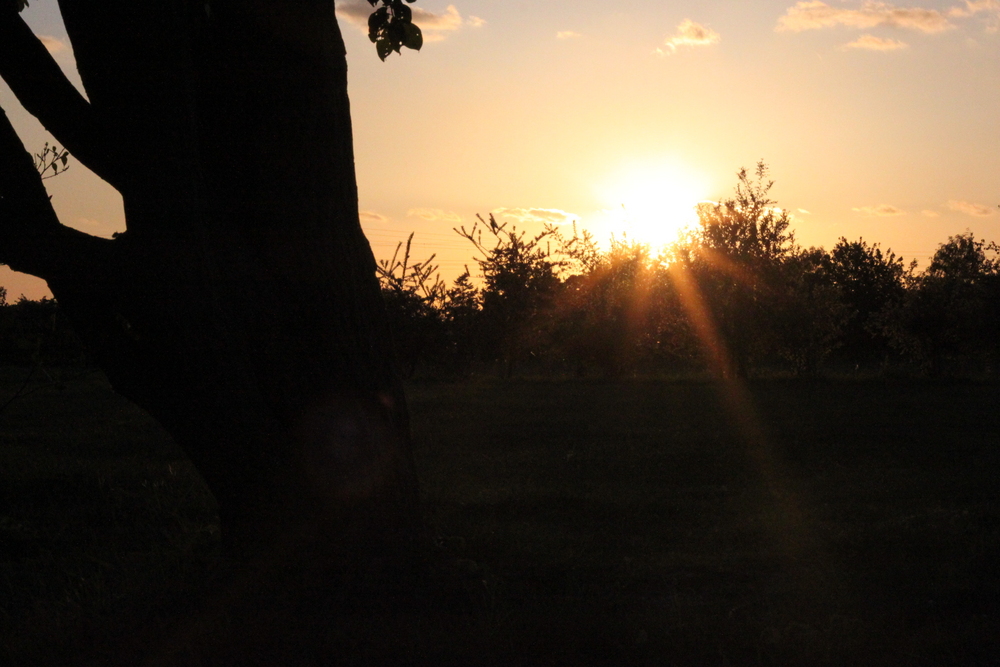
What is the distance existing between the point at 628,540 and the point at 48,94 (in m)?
5.17

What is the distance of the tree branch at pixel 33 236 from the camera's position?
421 cm

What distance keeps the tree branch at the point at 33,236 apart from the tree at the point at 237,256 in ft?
0.03

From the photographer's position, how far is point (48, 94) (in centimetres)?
455

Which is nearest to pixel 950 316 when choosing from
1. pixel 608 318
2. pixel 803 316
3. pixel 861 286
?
pixel 803 316

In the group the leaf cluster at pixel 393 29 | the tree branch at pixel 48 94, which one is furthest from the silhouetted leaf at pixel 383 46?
the tree branch at pixel 48 94

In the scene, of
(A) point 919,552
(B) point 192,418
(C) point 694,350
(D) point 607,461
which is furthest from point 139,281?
(C) point 694,350

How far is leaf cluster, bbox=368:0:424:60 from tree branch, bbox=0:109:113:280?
210cm

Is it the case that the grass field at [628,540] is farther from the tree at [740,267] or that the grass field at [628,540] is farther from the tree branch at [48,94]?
the tree at [740,267]

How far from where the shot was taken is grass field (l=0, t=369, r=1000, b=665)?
4.32m

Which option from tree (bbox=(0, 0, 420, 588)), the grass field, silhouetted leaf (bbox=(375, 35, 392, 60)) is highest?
silhouetted leaf (bbox=(375, 35, 392, 60))

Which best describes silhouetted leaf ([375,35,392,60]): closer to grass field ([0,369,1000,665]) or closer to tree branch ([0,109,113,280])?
tree branch ([0,109,113,280])

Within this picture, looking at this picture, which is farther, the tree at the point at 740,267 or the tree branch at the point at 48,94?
the tree at the point at 740,267

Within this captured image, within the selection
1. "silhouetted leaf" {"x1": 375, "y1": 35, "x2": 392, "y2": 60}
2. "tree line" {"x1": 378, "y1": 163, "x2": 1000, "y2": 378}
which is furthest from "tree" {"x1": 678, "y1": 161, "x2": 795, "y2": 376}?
"silhouetted leaf" {"x1": 375, "y1": 35, "x2": 392, "y2": 60}

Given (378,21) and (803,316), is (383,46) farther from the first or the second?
(803,316)
